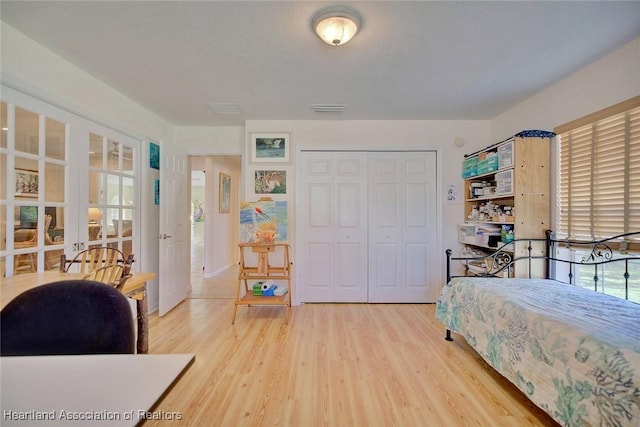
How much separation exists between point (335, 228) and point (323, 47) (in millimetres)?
2166

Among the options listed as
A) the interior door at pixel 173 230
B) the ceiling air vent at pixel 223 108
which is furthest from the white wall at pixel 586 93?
the interior door at pixel 173 230

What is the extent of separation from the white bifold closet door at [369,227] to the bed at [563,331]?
3.45 ft

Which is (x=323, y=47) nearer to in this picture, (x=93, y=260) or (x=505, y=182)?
(x=505, y=182)

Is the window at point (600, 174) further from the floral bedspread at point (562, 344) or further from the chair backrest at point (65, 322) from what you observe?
the chair backrest at point (65, 322)

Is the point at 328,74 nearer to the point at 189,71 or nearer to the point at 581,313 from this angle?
the point at 189,71

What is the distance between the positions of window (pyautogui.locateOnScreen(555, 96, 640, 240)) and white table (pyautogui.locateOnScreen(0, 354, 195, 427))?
116 inches

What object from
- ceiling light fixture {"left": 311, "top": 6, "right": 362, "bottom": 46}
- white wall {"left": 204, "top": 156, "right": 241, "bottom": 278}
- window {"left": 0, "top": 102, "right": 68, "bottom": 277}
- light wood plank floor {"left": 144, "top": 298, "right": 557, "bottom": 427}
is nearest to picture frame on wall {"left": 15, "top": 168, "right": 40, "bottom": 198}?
window {"left": 0, "top": 102, "right": 68, "bottom": 277}

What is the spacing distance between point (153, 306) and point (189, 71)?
274 cm

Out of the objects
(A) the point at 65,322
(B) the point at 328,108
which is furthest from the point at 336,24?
(A) the point at 65,322

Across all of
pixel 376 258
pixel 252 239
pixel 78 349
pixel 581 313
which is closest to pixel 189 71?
pixel 252 239

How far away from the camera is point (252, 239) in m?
3.23

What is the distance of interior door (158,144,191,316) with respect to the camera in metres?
3.16

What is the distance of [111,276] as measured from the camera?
1.61m

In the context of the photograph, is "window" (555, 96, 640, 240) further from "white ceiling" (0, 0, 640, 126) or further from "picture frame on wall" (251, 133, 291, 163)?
"picture frame on wall" (251, 133, 291, 163)
